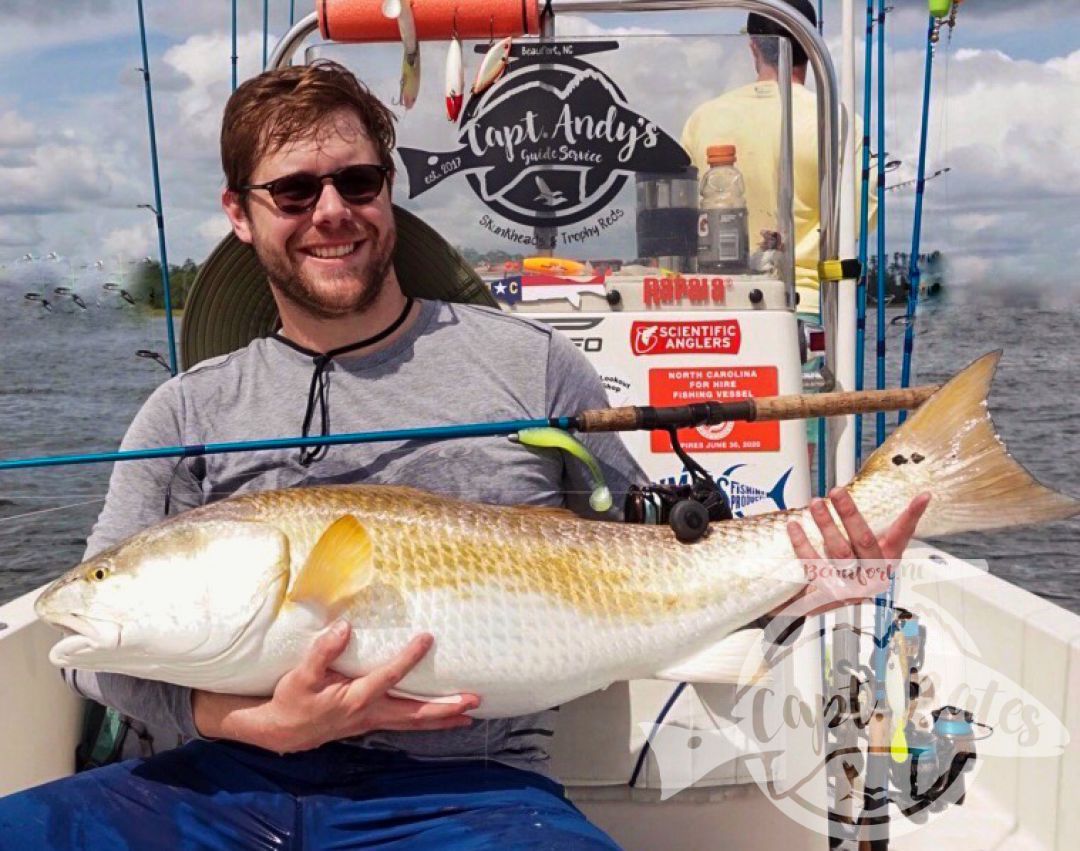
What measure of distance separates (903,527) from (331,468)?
45.9 inches

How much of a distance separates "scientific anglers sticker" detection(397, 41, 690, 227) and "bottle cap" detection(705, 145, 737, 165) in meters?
0.07

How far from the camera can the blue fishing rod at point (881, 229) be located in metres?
4.37

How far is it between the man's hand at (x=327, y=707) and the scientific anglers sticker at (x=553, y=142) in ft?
5.44

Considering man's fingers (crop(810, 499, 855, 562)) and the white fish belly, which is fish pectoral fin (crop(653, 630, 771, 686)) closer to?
the white fish belly

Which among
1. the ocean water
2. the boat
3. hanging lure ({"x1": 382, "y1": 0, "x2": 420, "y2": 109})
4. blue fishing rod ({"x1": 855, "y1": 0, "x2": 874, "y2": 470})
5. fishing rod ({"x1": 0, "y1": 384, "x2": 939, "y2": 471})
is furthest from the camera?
the ocean water

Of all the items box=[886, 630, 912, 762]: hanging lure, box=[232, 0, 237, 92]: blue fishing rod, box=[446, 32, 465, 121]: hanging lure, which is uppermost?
box=[232, 0, 237, 92]: blue fishing rod

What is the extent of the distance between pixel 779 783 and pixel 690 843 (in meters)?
0.26

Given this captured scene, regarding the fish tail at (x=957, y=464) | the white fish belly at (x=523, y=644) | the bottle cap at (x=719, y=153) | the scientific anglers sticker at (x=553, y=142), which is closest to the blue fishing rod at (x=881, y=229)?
the bottle cap at (x=719, y=153)

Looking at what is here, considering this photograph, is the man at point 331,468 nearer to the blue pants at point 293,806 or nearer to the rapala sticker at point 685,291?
the blue pants at point 293,806

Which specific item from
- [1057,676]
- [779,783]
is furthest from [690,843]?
[1057,676]

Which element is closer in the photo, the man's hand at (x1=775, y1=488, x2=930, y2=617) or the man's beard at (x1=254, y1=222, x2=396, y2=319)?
the man's hand at (x1=775, y1=488, x2=930, y2=617)

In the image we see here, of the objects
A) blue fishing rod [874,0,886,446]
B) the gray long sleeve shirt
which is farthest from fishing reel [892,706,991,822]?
the gray long sleeve shirt

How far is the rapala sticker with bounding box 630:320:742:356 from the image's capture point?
10.1ft

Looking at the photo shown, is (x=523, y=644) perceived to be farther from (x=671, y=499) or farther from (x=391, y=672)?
(x=671, y=499)
